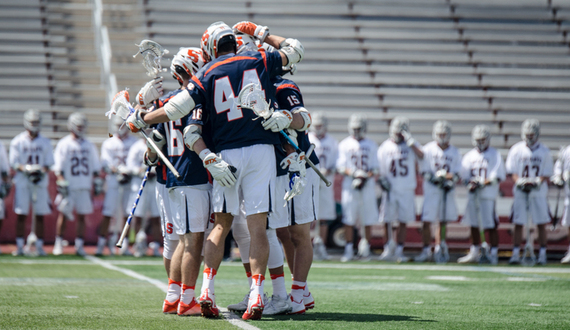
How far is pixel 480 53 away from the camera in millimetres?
15945

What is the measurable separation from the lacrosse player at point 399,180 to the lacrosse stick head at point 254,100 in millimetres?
6451

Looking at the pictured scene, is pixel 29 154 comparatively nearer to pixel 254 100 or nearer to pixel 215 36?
pixel 215 36

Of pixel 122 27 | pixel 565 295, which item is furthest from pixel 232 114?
pixel 122 27

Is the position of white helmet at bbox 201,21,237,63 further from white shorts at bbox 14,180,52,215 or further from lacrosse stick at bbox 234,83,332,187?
white shorts at bbox 14,180,52,215

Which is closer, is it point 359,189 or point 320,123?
point 359,189

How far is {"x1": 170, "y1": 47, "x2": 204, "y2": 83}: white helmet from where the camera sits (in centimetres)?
489

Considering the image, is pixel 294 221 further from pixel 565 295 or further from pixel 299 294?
pixel 565 295

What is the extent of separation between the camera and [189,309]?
15.0ft

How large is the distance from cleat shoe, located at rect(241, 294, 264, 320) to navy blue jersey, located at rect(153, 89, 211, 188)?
0.90 metres

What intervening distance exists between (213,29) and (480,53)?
12.5 meters

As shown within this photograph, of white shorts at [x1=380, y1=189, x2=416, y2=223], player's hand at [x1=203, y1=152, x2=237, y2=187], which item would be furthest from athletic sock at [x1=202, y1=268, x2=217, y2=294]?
white shorts at [x1=380, y1=189, x2=416, y2=223]

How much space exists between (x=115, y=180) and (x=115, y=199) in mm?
306

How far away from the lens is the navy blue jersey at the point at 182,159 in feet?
15.3

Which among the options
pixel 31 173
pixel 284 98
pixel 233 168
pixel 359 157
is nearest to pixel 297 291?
pixel 233 168
